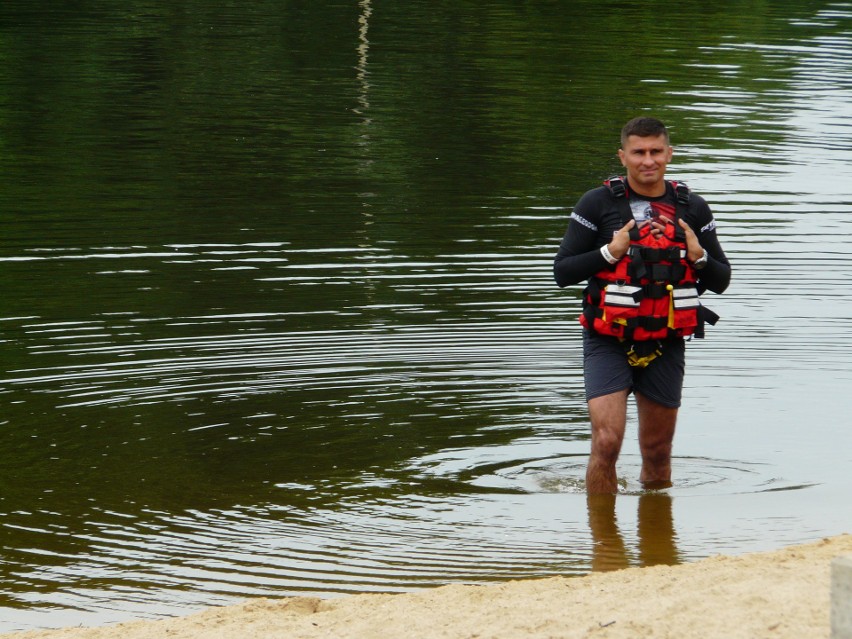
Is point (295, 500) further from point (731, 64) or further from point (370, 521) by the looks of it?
point (731, 64)

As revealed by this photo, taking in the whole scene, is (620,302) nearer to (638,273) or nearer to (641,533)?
(638,273)

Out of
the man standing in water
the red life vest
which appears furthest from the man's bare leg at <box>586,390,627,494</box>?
the red life vest

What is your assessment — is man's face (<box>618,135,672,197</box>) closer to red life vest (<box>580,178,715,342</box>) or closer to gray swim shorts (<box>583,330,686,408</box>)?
red life vest (<box>580,178,715,342</box>)

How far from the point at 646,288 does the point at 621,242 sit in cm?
28

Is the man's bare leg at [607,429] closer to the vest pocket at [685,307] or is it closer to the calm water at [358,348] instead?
the calm water at [358,348]

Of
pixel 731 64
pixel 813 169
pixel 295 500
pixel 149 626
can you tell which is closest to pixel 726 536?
pixel 295 500

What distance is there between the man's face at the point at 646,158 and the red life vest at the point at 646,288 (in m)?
0.09

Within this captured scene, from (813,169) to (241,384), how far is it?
11.4 m

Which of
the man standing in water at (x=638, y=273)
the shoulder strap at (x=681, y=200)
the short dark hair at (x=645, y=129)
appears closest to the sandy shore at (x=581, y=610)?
the man standing in water at (x=638, y=273)

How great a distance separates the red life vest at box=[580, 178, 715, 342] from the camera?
7.42m

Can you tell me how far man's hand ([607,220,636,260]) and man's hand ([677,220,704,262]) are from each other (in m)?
0.24

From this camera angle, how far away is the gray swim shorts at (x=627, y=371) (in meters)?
7.68

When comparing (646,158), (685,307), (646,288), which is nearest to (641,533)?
(685,307)

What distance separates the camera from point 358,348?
11.4 meters
